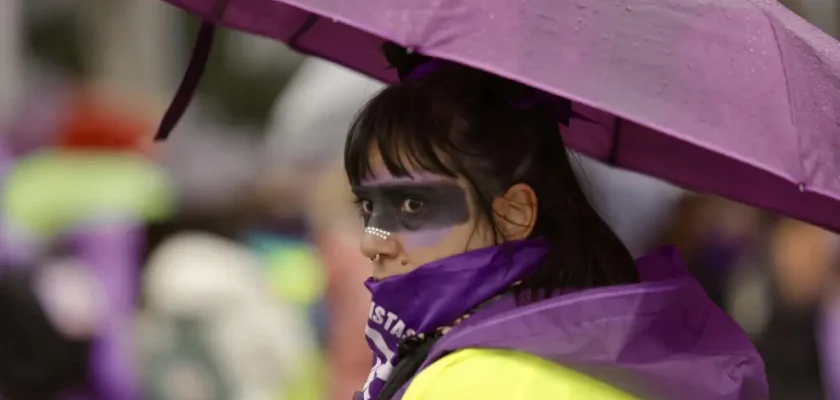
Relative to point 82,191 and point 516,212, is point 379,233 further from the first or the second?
point 82,191

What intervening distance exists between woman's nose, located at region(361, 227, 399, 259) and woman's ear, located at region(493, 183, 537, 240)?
0.20 m

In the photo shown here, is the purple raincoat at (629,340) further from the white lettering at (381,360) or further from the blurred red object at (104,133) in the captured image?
the blurred red object at (104,133)

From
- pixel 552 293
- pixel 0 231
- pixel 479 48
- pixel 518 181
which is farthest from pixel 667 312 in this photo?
pixel 0 231

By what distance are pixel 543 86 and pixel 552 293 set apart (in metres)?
0.49

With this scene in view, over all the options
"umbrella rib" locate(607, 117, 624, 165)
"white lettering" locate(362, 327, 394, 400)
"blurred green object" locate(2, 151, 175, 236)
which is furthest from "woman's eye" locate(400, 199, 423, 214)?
"blurred green object" locate(2, 151, 175, 236)

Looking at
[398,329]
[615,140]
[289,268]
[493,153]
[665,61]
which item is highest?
[665,61]

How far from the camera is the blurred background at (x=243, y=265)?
18.2 ft

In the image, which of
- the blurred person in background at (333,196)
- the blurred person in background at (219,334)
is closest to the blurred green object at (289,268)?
the blurred person in background at (219,334)

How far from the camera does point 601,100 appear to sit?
2.26 metres

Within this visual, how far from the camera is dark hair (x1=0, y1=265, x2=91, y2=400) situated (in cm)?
580

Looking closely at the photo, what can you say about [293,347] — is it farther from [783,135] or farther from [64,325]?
[783,135]

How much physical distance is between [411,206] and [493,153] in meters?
0.18

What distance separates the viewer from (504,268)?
8.48ft

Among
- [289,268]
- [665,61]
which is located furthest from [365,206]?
[289,268]
